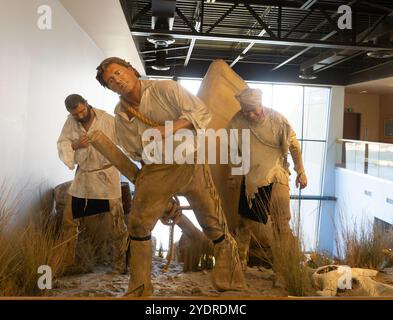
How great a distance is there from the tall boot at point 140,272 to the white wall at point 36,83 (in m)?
0.48

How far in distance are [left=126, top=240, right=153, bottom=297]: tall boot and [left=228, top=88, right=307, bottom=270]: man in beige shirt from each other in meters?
0.42

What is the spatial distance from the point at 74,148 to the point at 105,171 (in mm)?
150

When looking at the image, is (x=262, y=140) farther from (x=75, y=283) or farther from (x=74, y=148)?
(x=75, y=283)

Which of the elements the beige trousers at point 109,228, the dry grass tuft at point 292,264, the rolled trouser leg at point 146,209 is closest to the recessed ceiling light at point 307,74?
the dry grass tuft at point 292,264

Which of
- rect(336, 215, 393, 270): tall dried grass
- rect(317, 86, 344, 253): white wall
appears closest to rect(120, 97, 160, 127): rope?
rect(317, 86, 344, 253): white wall

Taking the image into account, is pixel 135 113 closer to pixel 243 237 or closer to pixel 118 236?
pixel 118 236

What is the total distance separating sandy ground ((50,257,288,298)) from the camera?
146 cm

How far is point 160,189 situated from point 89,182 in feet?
1.16

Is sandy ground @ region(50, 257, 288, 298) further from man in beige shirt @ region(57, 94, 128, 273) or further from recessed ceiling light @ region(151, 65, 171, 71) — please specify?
recessed ceiling light @ region(151, 65, 171, 71)

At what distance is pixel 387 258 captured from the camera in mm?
1798

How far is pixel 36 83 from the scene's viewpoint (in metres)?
1.53

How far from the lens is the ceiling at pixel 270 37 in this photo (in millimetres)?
1728

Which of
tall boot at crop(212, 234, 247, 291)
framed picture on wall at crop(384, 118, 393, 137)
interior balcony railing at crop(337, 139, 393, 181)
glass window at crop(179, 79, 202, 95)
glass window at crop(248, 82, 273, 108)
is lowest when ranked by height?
tall boot at crop(212, 234, 247, 291)
